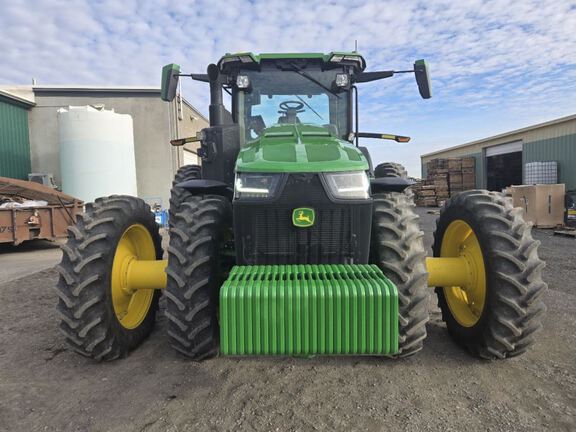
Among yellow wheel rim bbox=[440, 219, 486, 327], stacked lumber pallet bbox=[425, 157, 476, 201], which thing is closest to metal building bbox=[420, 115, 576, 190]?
stacked lumber pallet bbox=[425, 157, 476, 201]

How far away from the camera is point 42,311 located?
16.0 feet

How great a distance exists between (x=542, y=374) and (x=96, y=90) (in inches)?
719

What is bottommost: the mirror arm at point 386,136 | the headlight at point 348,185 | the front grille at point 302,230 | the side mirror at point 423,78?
the front grille at point 302,230

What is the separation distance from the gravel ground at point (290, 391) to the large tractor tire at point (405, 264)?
0.37m

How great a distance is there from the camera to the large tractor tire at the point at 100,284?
2965 millimetres

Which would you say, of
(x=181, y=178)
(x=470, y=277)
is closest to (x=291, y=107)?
(x=470, y=277)

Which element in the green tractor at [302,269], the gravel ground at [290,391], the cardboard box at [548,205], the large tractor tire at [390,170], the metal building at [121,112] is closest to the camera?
the green tractor at [302,269]

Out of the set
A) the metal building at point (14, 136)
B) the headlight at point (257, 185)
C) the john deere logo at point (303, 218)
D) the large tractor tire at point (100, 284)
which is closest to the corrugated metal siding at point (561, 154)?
the john deere logo at point (303, 218)

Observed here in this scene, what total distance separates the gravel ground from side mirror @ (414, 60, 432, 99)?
2.49 m

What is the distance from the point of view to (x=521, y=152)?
816 inches

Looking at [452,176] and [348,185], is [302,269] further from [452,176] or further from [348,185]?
[452,176]

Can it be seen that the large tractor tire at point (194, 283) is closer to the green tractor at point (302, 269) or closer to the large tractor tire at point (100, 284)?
the green tractor at point (302, 269)

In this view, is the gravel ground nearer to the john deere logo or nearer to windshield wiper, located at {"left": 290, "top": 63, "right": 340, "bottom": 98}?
the john deere logo

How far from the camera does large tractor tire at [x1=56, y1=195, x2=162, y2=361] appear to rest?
2.96 m
